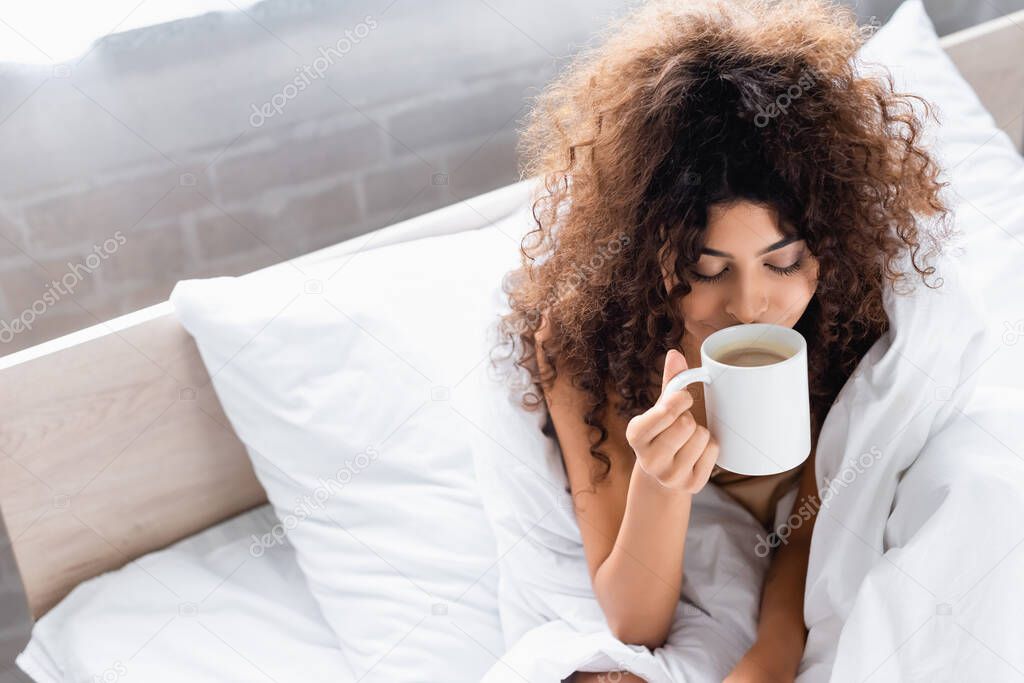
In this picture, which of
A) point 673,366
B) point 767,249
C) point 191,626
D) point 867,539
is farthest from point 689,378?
point 191,626

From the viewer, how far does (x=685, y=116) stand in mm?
856

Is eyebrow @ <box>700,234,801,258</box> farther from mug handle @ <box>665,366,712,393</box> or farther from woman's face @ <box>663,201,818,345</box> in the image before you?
mug handle @ <box>665,366,712,393</box>

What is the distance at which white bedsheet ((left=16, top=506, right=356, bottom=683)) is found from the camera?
1.11 m

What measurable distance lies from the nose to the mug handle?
9 cm

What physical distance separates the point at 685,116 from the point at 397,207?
690mm

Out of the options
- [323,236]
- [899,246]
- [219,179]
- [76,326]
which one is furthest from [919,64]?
[76,326]

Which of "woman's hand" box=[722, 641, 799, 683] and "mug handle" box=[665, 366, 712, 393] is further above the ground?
"mug handle" box=[665, 366, 712, 393]

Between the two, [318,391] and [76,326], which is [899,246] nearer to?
[318,391]

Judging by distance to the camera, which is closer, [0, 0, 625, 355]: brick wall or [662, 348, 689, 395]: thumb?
[662, 348, 689, 395]: thumb

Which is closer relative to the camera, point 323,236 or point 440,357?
point 440,357

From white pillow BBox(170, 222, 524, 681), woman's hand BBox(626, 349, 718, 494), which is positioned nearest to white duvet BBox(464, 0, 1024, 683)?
white pillow BBox(170, 222, 524, 681)

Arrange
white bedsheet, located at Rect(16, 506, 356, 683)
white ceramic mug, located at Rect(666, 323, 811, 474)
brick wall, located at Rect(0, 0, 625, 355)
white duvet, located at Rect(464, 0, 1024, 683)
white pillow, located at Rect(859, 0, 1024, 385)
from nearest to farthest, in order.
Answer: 1. white ceramic mug, located at Rect(666, 323, 811, 474)
2. white duvet, located at Rect(464, 0, 1024, 683)
3. white bedsheet, located at Rect(16, 506, 356, 683)
4. brick wall, located at Rect(0, 0, 625, 355)
5. white pillow, located at Rect(859, 0, 1024, 385)

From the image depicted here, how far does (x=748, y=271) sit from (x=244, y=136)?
741mm

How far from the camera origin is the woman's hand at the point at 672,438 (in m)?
0.80
